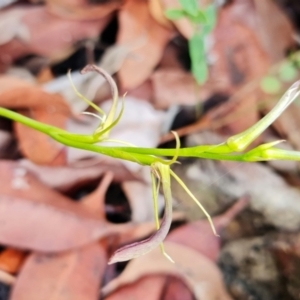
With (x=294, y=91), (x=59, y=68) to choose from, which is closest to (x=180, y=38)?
(x=59, y=68)

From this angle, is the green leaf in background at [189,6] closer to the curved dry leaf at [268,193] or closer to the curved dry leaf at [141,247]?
the curved dry leaf at [268,193]

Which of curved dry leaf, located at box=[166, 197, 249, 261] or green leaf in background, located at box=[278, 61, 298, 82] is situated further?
green leaf in background, located at box=[278, 61, 298, 82]

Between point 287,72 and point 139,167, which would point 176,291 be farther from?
point 287,72

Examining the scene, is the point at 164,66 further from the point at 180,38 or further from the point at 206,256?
the point at 206,256

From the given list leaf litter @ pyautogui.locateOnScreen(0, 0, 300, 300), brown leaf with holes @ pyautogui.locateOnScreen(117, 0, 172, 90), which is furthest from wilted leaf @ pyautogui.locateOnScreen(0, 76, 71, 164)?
brown leaf with holes @ pyautogui.locateOnScreen(117, 0, 172, 90)

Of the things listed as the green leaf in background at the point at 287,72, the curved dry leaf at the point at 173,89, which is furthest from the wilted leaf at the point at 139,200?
the green leaf in background at the point at 287,72

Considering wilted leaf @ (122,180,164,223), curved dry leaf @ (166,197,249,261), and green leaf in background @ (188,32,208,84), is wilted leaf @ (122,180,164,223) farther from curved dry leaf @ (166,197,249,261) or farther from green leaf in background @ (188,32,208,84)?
green leaf in background @ (188,32,208,84)
